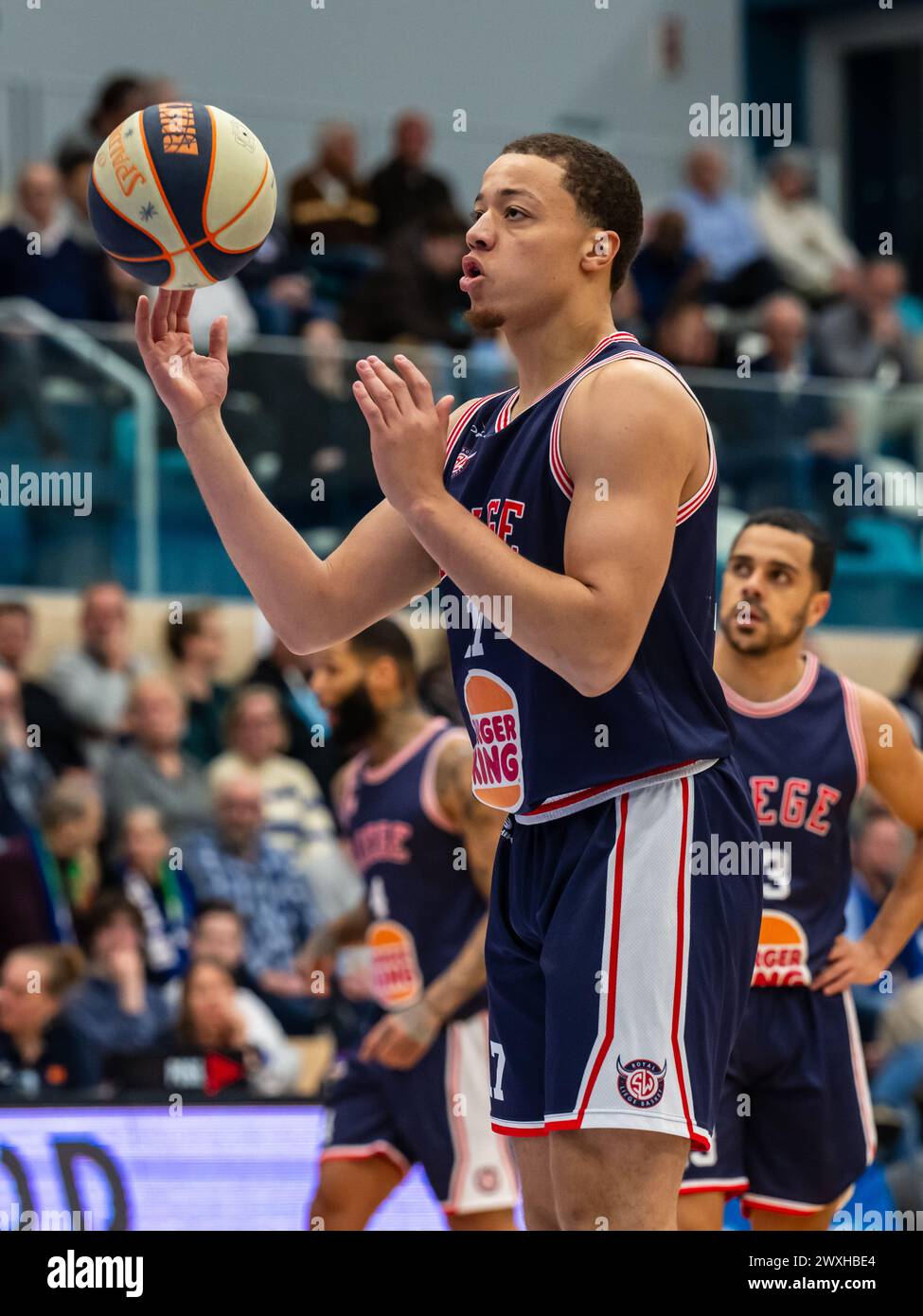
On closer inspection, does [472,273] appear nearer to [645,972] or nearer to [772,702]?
[645,972]

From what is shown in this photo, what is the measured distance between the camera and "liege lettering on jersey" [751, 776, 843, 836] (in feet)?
17.5

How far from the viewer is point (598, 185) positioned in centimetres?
390

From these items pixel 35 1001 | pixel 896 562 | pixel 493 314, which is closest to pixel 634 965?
pixel 493 314

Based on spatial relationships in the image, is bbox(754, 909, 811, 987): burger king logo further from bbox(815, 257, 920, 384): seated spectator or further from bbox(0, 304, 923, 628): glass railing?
bbox(815, 257, 920, 384): seated spectator

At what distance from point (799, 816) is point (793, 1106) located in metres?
0.77

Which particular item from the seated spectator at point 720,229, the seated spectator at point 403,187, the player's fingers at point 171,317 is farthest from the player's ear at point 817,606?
the seated spectator at point 720,229

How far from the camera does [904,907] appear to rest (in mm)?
5574

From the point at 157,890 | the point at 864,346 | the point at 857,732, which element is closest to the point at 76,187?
the point at 157,890

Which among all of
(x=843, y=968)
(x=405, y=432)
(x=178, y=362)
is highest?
(x=178, y=362)

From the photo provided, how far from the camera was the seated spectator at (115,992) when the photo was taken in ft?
27.3

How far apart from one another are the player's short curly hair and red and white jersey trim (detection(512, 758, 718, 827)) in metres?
0.96

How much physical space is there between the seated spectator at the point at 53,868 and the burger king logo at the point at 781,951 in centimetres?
405

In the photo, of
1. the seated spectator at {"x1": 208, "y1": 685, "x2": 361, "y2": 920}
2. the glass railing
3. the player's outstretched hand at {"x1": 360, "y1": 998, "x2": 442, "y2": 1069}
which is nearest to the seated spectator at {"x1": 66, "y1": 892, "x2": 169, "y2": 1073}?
the seated spectator at {"x1": 208, "y1": 685, "x2": 361, "y2": 920}
